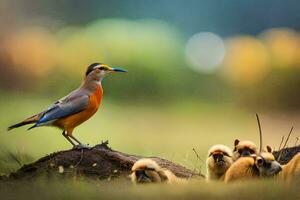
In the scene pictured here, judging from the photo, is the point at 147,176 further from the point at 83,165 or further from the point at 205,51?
the point at 205,51

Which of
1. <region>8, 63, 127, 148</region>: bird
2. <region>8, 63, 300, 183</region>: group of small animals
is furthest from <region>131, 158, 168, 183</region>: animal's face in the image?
<region>8, 63, 127, 148</region>: bird

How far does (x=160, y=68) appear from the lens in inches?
133

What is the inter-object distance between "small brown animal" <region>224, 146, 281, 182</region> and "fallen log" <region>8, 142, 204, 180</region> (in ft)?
1.20

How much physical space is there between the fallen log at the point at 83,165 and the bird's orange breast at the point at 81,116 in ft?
0.38

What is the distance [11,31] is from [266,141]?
46.4 inches

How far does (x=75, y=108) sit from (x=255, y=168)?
71cm

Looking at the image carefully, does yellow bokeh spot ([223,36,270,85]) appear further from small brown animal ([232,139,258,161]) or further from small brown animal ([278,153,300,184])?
small brown animal ([278,153,300,184])

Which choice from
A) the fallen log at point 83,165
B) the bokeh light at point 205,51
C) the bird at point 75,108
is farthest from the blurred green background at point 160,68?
the fallen log at point 83,165

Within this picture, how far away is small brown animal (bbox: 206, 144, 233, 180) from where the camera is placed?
248 cm

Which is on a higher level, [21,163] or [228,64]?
[228,64]

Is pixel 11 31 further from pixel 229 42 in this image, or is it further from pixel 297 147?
pixel 297 147

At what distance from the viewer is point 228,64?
3.47m

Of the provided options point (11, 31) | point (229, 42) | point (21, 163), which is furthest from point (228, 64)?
point (21, 163)

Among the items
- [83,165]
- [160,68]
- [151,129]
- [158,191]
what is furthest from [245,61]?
[158,191]
